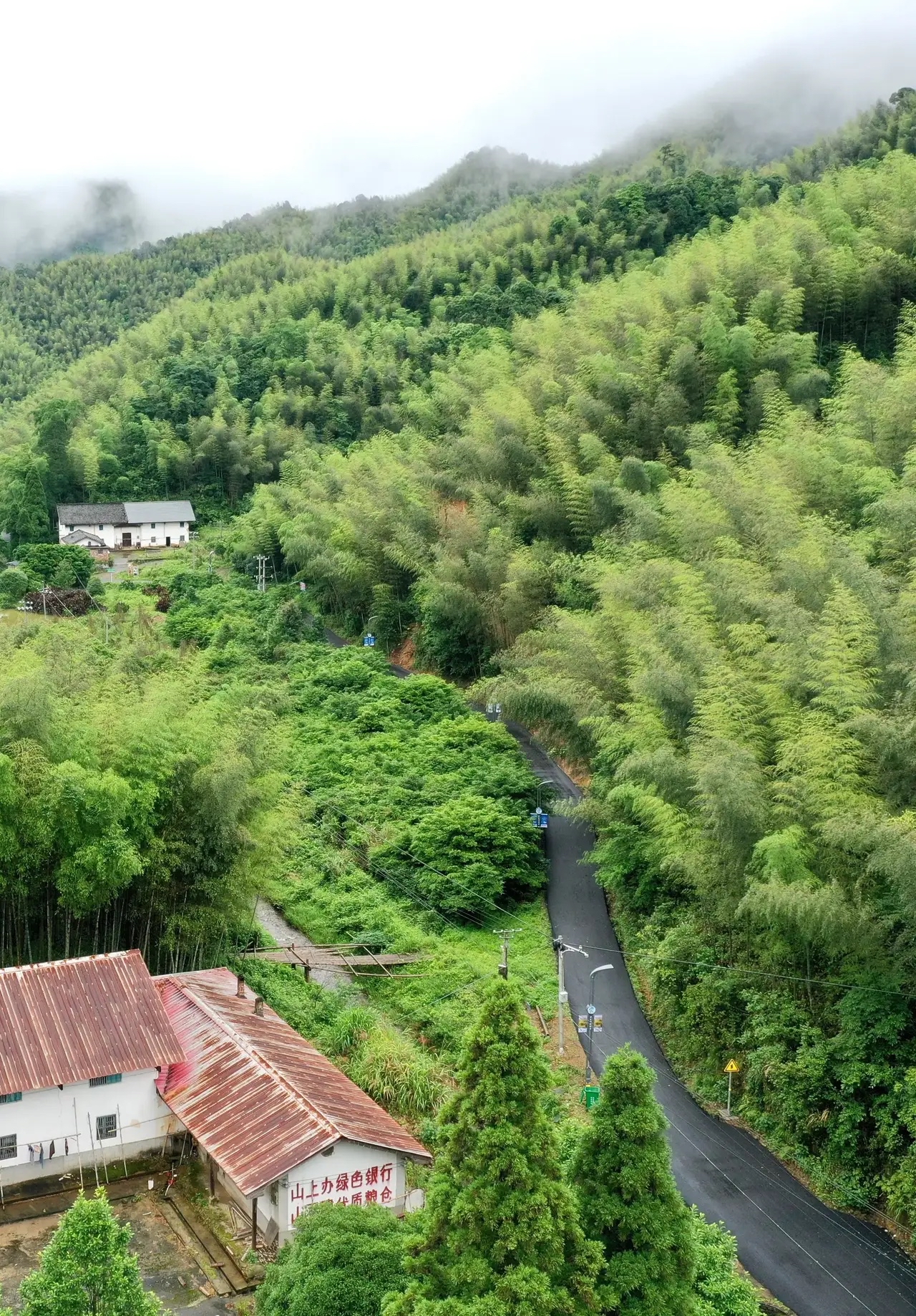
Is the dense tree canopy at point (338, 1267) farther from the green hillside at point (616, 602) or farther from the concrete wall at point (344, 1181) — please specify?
the green hillside at point (616, 602)

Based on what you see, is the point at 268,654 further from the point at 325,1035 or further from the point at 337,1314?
the point at 337,1314

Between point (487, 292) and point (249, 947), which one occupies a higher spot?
point (487, 292)

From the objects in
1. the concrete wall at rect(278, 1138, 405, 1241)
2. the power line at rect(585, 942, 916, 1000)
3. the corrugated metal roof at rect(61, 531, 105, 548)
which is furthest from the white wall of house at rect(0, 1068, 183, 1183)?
the corrugated metal roof at rect(61, 531, 105, 548)

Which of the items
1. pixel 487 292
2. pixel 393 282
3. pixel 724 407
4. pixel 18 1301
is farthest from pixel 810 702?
pixel 393 282

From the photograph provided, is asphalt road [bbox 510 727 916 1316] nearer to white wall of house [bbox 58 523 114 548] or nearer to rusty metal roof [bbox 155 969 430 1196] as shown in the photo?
rusty metal roof [bbox 155 969 430 1196]

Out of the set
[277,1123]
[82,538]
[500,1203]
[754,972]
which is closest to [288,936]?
[277,1123]

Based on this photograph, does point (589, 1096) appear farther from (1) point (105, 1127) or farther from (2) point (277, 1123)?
(1) point (105, 1127)

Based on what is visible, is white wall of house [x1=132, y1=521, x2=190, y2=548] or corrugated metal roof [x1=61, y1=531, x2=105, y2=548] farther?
white wall of house [x1=132, y1=521, x2=190, y2=548]

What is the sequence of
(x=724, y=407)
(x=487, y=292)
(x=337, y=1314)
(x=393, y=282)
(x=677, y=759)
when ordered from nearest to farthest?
(x=337, y=1314), (x=677, y=759), (x=724, y=407), (x=487, y=292), (x=393, y=282)
